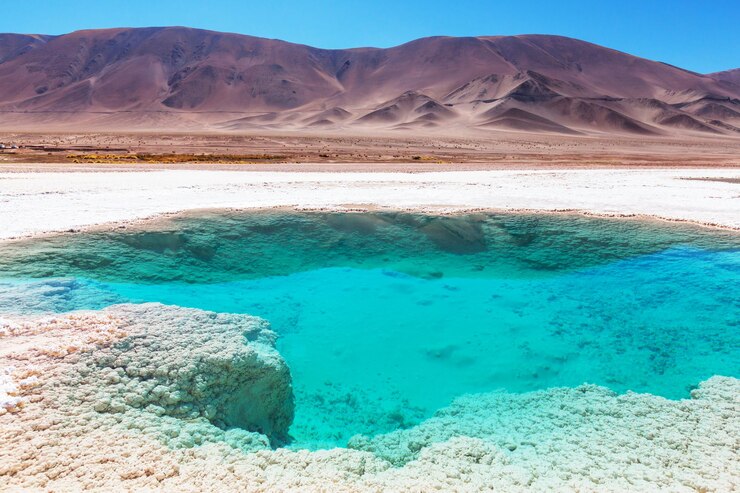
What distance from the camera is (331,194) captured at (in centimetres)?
1464

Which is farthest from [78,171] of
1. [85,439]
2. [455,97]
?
[455,97]

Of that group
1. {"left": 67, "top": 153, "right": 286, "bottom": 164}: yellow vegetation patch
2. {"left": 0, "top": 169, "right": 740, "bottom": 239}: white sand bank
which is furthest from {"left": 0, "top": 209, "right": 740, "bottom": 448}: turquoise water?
{"left": 67, "top": 153, "right": 286, "bottom": 164}: yellow vegetation patch

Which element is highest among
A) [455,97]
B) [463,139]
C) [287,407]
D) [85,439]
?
[455,97]

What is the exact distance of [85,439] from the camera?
142 inches

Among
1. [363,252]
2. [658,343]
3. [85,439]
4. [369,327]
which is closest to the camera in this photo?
[85,439]

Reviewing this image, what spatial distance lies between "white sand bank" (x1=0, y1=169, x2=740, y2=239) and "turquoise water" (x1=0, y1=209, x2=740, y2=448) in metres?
1.23

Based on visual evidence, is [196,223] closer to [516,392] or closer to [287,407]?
[287,407]

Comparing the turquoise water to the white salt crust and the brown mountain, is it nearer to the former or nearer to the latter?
the white salt crust

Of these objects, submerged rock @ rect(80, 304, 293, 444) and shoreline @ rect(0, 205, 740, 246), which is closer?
submerged rock @ rect(80, 304, 293, 444)

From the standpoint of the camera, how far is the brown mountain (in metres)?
75.5

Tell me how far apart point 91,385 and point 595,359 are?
16.6 feet

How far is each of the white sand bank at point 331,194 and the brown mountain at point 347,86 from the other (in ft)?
163

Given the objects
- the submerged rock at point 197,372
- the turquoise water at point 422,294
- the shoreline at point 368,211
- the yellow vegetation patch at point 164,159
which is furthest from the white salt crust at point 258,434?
the yellow vegetation patch at point 164,159

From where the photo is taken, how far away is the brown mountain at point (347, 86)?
75.5m
